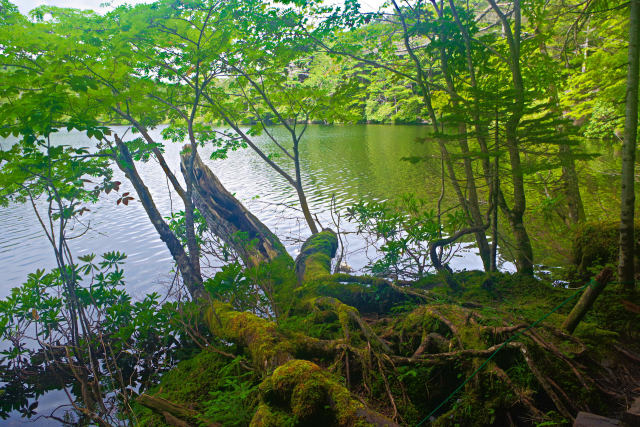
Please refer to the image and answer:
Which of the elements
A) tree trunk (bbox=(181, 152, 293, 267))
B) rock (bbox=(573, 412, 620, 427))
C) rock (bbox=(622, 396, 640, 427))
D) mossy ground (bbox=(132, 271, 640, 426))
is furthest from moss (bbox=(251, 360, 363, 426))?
tree trunk (bbox=(181, 152, 293, 267))

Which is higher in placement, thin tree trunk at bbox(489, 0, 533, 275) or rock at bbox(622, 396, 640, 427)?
thin tree trunk at bbox(489, 0, 533, 275)

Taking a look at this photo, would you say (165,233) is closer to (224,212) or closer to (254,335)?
(224,212)

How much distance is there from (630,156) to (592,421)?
2523mm

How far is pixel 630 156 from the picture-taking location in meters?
3.11

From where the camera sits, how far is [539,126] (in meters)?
3.42

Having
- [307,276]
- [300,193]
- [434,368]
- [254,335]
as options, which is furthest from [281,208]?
[434,368]

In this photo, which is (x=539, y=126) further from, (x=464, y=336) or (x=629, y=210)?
(x=464, y=336)

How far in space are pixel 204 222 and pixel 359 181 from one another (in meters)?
9.26

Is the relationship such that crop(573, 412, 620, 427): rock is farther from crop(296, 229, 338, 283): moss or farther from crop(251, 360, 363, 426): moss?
crop(296, 229, 338, 283): moss

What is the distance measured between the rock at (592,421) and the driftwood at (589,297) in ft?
2.50

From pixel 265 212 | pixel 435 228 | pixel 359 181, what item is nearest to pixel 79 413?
pixel 435 228

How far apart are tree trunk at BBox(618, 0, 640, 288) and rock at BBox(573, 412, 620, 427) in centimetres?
204

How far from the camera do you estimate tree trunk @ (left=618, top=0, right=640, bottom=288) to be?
301cm

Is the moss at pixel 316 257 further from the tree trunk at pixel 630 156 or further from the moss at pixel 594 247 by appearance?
the tree trunk at pixel 630 156
